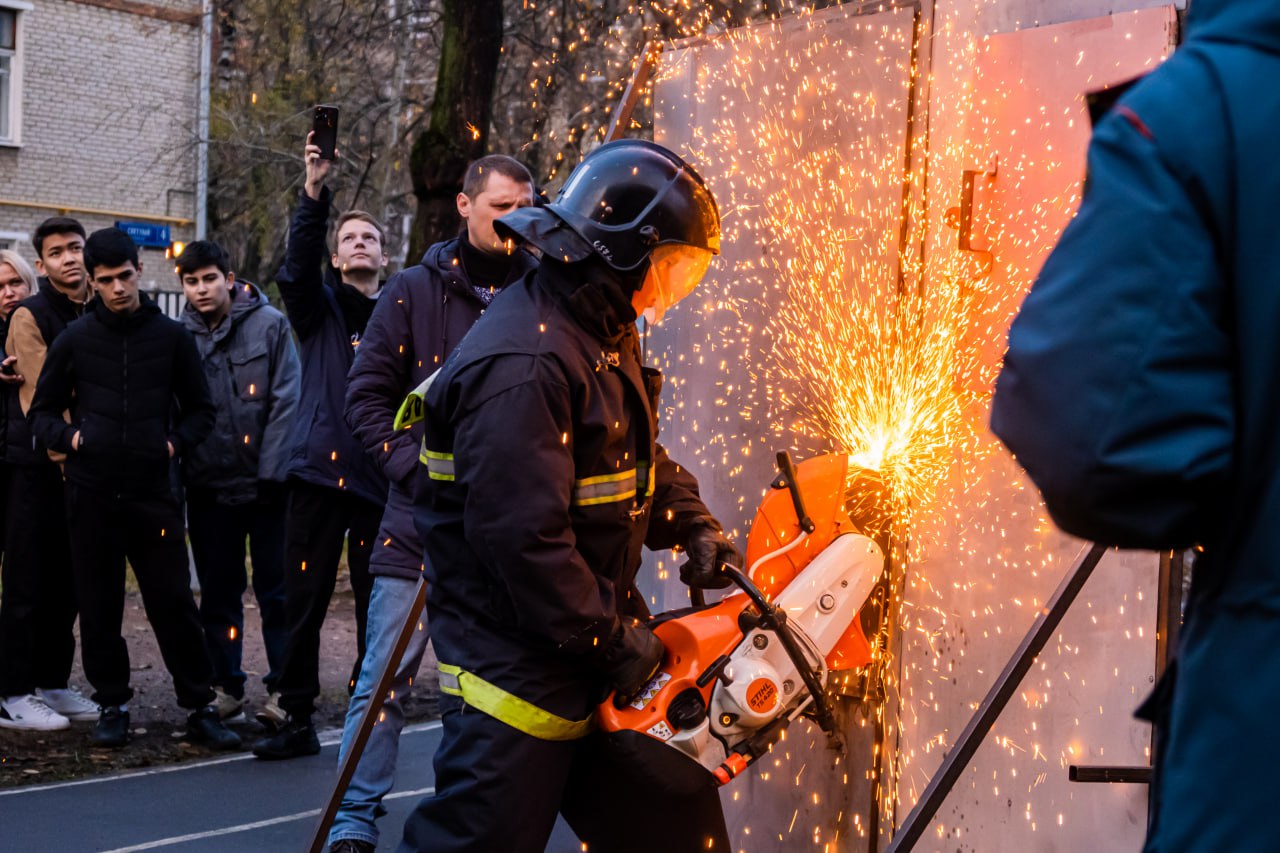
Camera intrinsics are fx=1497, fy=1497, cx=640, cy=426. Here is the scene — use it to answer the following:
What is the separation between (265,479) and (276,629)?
2.48ft

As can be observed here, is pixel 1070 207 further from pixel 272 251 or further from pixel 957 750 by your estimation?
pixel 272 251

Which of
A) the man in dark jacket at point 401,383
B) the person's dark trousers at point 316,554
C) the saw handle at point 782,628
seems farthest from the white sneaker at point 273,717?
the saw handle at point 782,628

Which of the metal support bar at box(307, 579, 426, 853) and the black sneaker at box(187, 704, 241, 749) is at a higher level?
the metal support bar at box(307, 579, 426, 853)

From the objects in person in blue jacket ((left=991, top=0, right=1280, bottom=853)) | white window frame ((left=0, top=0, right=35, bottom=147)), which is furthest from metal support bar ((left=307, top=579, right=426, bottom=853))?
white window frame ((left=0, top=0, right=35, bottom=147))

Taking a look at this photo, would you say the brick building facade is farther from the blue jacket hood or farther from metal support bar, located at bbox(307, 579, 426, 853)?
the blue jacket hood

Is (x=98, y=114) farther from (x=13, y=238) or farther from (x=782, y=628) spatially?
(x=782, y=628)

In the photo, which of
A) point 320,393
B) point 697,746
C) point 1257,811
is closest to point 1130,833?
point 697,746

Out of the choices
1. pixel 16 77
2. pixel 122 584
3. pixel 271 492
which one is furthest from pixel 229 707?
pixel 16 77

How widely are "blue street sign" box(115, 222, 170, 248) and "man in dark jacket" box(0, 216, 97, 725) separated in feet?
57.9

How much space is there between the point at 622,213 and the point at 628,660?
102cm

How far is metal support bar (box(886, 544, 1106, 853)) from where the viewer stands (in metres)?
3.34

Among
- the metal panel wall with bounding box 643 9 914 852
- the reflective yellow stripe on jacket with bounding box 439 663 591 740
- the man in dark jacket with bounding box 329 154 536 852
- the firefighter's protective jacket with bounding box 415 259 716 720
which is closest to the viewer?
the firefighter's protective jacket with bounding box 415 259 716 720

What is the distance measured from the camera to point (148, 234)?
2453 centimetres

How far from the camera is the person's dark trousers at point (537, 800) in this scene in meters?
3.25
